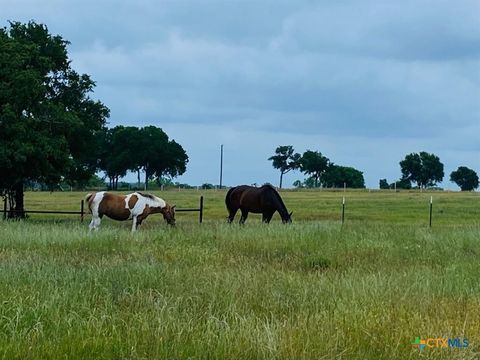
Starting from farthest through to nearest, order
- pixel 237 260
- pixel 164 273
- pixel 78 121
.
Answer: pixel 78 121 < pixel 237 260 < pixel 164 273

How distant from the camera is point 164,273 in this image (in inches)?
305

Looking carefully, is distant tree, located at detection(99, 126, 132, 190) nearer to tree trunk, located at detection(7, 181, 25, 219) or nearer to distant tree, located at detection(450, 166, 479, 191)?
tree trunk, located at detection(7, 181, 25, 219)

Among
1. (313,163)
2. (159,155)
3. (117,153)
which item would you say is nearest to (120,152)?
(117,153)

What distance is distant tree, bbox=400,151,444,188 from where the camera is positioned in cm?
12131

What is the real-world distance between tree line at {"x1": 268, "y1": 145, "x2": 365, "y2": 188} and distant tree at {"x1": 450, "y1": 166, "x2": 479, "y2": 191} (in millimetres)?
21828

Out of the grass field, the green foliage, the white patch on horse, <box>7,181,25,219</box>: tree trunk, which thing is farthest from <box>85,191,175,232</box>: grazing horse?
the green foliage

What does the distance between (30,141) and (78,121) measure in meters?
2.85

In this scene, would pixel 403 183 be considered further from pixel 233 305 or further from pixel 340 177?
pixel 233 305

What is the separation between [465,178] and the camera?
5123 inches

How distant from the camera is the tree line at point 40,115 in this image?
23812 mm

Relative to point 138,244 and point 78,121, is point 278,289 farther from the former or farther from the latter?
point 78,121

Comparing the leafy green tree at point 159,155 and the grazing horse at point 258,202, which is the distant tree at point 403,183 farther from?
the grazing horse at point 258,202

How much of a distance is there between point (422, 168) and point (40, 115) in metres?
107

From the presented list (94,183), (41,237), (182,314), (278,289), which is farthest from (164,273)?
(94,183)
